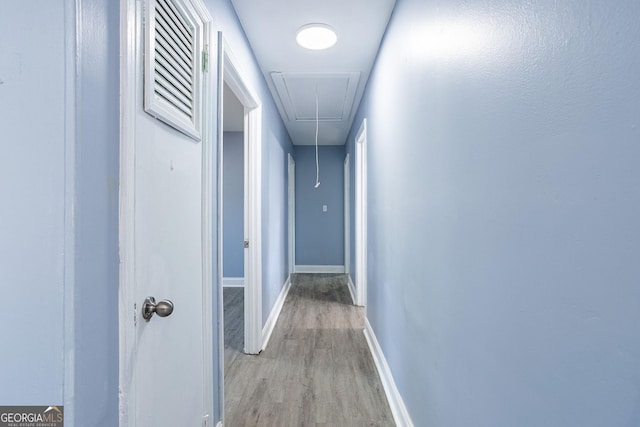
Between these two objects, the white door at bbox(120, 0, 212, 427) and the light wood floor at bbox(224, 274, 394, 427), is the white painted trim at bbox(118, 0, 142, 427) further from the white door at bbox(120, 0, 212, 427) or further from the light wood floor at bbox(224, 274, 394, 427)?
the light wood floor at bbox(224, 274, 394, 427)

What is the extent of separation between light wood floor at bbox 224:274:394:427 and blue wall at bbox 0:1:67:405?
1332 millimetres

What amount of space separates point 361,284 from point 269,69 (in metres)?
2.53

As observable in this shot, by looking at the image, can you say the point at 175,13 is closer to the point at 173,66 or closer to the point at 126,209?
the point at 173,66

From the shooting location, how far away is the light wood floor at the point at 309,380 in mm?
1794

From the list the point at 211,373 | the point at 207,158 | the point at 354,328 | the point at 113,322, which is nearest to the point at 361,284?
the point at 354,328

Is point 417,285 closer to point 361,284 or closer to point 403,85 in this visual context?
Result: point 403,85

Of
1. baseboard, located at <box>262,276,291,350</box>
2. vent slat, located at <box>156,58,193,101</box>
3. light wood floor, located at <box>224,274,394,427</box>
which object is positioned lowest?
light wood floor, located at <box>224,274,394,427</box>

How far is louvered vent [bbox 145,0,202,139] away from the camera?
3.17 feet

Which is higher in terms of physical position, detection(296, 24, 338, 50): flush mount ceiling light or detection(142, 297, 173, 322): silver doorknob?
detection(296, 24, 338, 50): flush mount ceiling light

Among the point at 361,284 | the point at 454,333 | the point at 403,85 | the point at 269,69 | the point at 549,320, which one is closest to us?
the point at 549,320

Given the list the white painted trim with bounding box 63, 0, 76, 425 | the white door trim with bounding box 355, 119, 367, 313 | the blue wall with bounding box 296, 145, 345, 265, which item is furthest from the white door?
the blue wall with bounding box 296, 145, 345, 265

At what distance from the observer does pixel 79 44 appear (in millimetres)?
689

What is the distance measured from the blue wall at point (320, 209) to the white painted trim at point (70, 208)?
5104 mm

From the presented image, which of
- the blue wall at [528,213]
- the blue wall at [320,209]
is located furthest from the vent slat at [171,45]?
the blue wall at [320,209]
